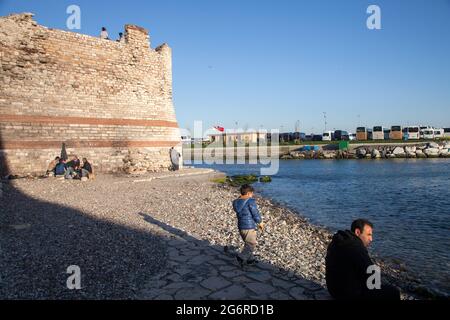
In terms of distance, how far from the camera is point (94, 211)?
10.7 meters

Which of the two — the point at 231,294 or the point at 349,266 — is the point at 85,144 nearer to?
the point at 231,294

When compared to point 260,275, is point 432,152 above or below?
above

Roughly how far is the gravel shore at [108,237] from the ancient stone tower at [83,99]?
378cm

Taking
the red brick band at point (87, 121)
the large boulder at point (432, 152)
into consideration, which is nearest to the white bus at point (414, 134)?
the large boulder at point (432, 152)

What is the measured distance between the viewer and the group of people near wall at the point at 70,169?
56.1 ft

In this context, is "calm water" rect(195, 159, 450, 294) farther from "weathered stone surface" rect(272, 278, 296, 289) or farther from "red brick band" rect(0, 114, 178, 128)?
"red brick band" rect(0, 114, 178, 128)

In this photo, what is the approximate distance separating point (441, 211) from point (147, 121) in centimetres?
1857

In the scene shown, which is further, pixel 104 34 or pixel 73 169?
pixel 104 34

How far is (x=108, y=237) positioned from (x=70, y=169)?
35.4 feet

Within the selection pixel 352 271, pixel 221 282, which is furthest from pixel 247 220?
pixel 352 271

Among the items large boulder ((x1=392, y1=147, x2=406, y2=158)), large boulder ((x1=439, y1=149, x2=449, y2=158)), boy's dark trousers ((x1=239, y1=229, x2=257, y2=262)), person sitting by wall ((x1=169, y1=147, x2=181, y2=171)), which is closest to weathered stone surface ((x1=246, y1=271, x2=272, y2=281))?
boy's dark trousers ((x1=239, y1=229, x2=257, y2=262))

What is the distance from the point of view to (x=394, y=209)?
17.7 metres
